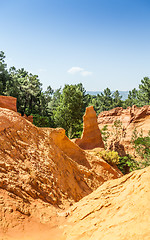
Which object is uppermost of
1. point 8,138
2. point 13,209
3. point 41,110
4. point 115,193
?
point 41,110

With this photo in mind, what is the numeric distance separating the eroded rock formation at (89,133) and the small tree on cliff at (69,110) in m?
9.81

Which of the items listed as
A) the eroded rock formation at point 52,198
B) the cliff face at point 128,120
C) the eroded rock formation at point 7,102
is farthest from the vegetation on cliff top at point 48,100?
the eroded rock formation at point 52,198

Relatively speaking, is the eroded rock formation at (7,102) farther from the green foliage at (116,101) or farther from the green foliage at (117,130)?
the green foliage at (116,101)

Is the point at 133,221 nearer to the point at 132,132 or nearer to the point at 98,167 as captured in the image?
the point at 98,167

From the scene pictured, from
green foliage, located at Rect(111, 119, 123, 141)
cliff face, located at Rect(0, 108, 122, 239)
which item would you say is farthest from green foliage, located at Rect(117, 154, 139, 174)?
cliff face, located at Rect(0, 108, 122, 239)

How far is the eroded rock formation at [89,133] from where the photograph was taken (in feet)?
57.5

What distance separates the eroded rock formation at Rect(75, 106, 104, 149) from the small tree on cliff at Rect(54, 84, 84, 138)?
981 centimetres

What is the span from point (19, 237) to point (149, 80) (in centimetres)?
4036

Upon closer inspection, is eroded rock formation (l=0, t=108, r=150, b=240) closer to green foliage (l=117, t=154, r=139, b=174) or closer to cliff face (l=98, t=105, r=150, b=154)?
green foliage (l=117, t=154, r=139, b=174)

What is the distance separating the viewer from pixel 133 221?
10.5ft

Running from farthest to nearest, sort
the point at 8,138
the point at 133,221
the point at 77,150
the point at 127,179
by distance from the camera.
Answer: the point at 77,150
the point at 8,138
the point at 127,179
the point at 133,221

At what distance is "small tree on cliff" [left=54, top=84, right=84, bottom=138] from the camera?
91.3ft

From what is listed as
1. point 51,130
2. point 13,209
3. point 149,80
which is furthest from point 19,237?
point 149,80

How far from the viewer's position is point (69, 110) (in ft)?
91.5
